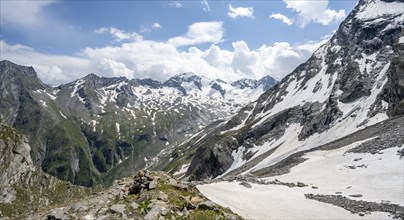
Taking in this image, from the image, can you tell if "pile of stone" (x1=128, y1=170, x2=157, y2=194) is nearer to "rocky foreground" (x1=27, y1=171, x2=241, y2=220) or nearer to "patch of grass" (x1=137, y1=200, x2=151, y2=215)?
"rocky foreground" (x1=27, y1=171, x2=241, y2=220)

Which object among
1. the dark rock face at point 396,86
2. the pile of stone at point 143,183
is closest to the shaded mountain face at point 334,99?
the dark rock face at point 396,86

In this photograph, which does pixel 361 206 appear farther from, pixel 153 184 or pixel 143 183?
pixel 143 183

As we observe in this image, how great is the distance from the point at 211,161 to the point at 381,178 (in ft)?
377

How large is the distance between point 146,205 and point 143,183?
3622 millimetres

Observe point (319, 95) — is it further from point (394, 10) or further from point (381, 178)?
point (381, 178)

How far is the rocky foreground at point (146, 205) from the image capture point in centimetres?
2264

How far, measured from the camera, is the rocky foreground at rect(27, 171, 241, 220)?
2264 centimetres

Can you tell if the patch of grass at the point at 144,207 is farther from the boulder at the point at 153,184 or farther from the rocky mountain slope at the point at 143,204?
the boulder at the point at 153,184

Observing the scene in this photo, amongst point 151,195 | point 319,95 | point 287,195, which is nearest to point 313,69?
point 319,95

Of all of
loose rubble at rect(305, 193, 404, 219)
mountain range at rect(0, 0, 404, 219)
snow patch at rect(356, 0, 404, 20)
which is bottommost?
loose rubble at rect(305, 193, 404, 219)

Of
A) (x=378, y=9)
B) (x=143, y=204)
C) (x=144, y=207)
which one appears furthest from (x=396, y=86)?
(x=144, y=207)

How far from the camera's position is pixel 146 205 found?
23.4 meters

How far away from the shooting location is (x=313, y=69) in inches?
7116

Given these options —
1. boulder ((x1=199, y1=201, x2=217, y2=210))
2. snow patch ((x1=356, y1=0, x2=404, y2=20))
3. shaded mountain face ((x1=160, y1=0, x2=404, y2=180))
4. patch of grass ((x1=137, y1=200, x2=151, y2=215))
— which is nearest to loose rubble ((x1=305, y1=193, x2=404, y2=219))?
boulder ((x1=199, y1=201, x2=217, y2=210))
